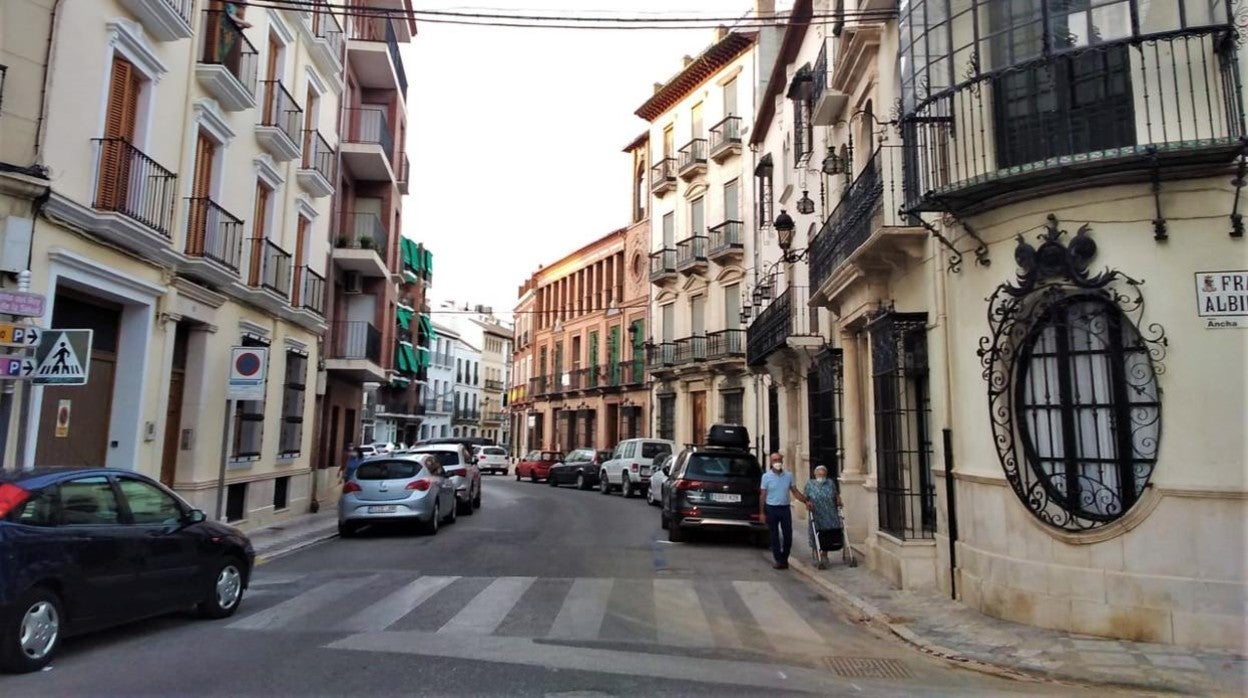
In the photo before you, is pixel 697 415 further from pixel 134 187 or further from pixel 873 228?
pixel 134 187

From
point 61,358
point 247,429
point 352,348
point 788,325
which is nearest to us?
point 61,358

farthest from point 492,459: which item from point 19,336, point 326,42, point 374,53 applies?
point 19,336

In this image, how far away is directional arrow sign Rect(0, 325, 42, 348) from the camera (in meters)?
7.51

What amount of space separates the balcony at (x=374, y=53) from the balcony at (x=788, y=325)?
1309 cm

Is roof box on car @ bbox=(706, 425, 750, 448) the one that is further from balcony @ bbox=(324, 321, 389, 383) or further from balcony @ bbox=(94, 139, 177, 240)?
balcony @ bbox=(94, 139, 177, 240)

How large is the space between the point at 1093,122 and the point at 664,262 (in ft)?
90.1

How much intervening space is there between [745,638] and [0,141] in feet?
30.5

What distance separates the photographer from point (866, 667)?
653cm

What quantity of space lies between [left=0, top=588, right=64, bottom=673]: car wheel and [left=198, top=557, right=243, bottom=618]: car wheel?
172 centimetres

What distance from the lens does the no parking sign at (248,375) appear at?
39.9ft

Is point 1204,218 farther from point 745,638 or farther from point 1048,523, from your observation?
point 745,638

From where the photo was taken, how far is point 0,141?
28.2ft

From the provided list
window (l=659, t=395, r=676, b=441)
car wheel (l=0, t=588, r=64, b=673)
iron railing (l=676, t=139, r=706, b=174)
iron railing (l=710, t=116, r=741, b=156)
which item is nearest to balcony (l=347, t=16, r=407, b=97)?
iron railing (l=710, t=116, r=741, b=156)

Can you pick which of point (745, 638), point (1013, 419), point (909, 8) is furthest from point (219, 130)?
point (1013, 419)
